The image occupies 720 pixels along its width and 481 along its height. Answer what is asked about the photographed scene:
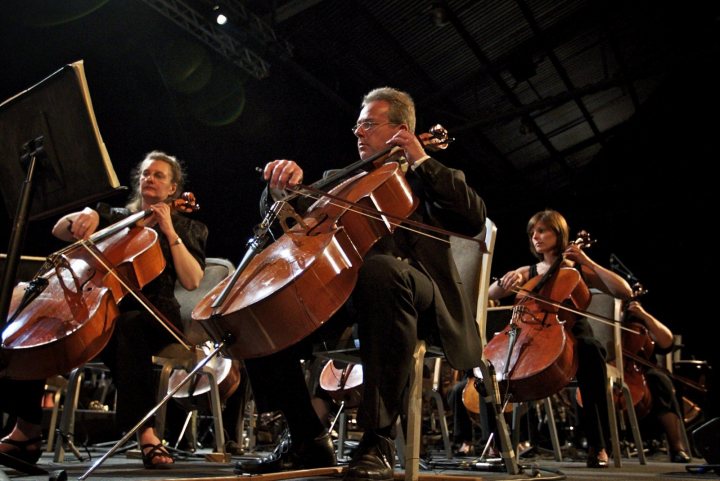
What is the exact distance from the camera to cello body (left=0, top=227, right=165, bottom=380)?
1.85m

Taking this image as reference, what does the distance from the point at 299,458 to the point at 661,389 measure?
303cm

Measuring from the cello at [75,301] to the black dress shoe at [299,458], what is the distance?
579 millimetres

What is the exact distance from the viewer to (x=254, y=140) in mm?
5754

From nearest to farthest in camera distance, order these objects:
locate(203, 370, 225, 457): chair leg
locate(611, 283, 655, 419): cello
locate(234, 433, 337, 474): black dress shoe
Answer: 1. locate(234, 433, 337, 474): black dress shoe
2. locate(203, 370, 225, 457): chair leg
3. locate(611, 283, 655, 419): cello

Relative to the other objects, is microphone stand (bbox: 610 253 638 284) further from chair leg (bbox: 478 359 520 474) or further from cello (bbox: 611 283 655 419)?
chair leg (bbox: 478 359 520 474)

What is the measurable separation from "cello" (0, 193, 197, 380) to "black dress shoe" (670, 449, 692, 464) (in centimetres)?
288

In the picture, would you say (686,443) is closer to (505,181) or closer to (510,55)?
(510,55)

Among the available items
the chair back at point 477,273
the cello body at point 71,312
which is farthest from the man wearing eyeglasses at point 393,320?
the cello body at point 71,312

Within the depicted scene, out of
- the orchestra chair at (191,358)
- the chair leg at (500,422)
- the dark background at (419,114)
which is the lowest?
the chair leg at (500,422)

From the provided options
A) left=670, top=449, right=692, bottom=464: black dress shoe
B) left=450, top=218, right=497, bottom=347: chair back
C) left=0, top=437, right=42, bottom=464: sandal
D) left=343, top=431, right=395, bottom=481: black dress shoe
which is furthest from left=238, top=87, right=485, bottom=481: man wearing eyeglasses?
left=670, top=449, right=692, bottom=464: black dress shoe

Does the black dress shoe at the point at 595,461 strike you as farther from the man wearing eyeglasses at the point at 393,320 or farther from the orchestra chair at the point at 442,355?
the man wearing eyeglasses at the point at 393,320

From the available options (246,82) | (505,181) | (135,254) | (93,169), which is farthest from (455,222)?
(505,181)

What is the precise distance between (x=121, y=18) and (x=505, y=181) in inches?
235

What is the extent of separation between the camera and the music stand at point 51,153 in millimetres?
1540
